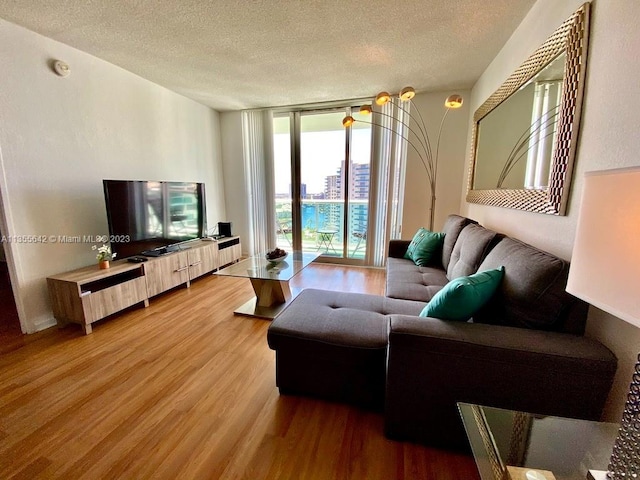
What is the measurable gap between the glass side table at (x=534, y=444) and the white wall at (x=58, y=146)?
10.7 ft

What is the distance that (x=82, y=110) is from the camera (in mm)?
2564

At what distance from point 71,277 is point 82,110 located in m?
1.59

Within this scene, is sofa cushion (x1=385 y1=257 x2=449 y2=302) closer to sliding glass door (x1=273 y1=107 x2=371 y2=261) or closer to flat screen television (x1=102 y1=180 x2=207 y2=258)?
sliding glass door (x1=273 y1=107 x2=371 y2=261)

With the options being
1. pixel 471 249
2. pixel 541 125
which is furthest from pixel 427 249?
pixel 541 125

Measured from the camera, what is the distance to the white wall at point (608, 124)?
1.00 meters

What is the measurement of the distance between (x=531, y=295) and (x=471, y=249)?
76cm

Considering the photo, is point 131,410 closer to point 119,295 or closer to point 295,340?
point 295,340

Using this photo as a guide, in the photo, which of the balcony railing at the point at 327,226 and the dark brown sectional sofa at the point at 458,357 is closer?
the dark brown sectional sofa at the point at 458,357

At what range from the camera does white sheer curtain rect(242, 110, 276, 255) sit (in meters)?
4.31

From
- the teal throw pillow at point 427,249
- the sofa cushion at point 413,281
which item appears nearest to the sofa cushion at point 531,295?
the sofa cushion at point 413,281

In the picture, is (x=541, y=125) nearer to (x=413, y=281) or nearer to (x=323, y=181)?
(x=413, y=281)

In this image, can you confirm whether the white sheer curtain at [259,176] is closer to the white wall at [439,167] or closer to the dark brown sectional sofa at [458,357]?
the white wall at [439,167]

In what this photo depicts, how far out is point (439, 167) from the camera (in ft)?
11.8

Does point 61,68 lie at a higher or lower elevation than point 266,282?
higher
